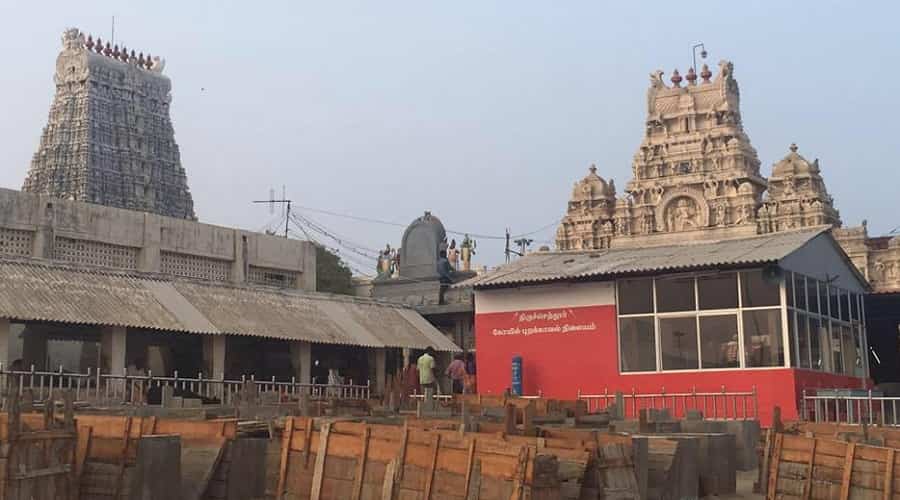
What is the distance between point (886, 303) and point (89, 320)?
2239 cm

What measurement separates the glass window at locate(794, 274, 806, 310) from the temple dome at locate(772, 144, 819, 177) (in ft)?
117

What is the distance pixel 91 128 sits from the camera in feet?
191

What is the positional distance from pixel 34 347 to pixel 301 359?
677 cm

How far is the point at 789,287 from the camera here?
75.3 ft

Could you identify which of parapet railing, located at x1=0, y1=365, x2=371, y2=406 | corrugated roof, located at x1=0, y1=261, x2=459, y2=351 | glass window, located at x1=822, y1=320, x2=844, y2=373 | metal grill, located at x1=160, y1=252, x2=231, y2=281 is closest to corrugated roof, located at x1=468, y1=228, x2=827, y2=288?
glass window, located at x1=822, y1=320, x2=844, y2=373

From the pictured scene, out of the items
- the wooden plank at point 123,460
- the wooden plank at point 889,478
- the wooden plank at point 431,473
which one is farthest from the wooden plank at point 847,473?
the wooden plank at point 123,460

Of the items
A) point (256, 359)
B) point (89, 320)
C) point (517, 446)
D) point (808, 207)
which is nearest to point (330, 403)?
point (89, 320)

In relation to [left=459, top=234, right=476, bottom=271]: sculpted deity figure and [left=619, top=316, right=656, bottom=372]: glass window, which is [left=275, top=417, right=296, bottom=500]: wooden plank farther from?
[left=459, top=234, right=476, bottom=271]: sculpted deity figure

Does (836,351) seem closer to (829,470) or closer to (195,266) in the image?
(829,470)

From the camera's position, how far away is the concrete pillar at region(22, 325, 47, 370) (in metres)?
23.8

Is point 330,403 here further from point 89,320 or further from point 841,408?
point 841,408

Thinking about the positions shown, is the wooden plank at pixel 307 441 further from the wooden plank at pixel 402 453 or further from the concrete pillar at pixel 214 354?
the concrete pillar at pixel 214 354

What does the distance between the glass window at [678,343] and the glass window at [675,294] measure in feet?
0.89

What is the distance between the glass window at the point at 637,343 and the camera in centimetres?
2403
